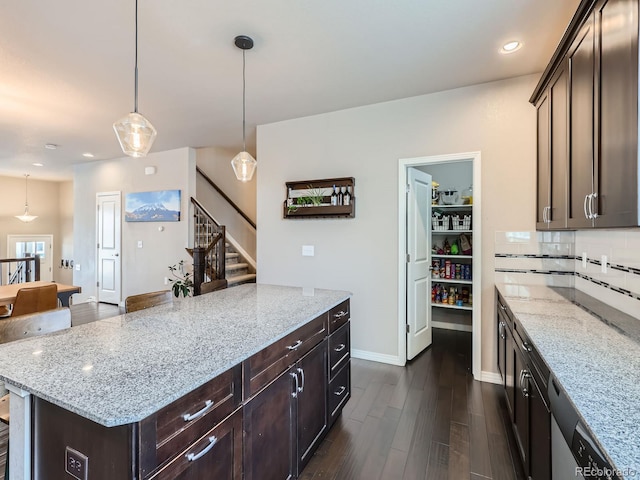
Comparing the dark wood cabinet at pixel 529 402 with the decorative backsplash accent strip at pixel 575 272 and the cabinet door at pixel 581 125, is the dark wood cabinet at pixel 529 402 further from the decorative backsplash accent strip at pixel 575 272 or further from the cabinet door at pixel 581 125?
the cabinet door at pixel 581 125

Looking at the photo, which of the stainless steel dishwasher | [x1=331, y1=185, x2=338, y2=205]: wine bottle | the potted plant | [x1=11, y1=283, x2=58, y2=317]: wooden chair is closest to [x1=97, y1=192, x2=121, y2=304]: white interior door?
the potted plant

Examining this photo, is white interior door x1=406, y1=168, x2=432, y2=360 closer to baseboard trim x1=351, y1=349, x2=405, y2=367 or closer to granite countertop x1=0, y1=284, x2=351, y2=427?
baseboard trim x1=351, y1=349, x2=405, y2=367

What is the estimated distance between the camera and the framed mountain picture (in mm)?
5238

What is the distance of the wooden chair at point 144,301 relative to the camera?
209cm

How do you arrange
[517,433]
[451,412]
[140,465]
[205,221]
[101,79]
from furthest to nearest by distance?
[205,221] → [101,79] → [451,412] → [517,433] → [140,465]

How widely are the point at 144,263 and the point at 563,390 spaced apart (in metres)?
6.06

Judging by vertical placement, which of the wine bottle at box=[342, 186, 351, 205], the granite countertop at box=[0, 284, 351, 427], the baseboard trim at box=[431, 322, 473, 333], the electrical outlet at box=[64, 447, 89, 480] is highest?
the wine bottle at box=[342, 186, 351, 205]

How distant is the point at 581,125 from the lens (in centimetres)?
169

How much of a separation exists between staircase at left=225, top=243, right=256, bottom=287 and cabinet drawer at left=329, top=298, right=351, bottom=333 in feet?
9.83

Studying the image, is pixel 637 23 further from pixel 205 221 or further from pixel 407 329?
pixel 205 221

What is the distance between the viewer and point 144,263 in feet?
18.3

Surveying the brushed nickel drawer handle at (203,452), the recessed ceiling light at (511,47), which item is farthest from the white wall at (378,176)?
the brushed nickel drawer handle at (203,452)

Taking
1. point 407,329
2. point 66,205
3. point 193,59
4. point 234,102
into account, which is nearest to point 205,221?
point 234,102

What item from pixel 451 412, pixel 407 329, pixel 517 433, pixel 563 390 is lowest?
pixel 451 412
